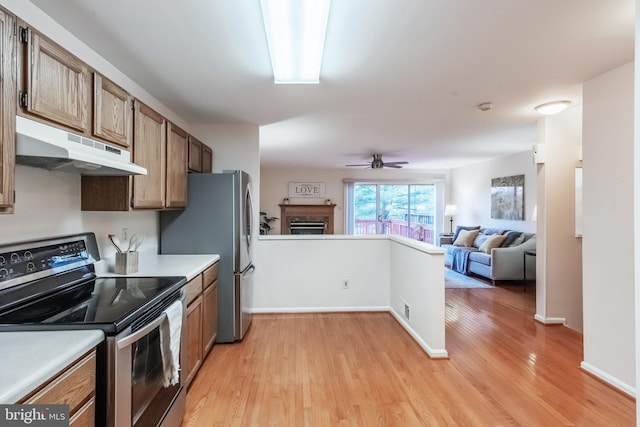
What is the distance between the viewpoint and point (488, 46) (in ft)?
6.75

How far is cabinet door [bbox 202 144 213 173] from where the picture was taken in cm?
356

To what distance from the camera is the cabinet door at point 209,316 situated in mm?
2637

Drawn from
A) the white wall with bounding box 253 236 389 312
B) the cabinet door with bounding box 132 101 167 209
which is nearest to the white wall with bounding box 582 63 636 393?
the white wall with bounding box 253 236 389 312

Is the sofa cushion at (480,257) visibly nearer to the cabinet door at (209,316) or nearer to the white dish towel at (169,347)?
the cabinet door at (209,316)

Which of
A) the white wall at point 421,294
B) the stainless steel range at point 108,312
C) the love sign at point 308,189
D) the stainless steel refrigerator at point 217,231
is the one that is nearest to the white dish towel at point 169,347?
the stainless steel range at point 108,312

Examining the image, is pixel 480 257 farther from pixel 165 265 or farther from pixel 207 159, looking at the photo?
pixel 165 265

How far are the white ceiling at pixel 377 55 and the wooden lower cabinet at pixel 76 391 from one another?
1641 mm

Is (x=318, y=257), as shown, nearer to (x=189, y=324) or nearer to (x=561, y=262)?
(x=189, y=324)

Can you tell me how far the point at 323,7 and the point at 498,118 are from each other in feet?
9.49

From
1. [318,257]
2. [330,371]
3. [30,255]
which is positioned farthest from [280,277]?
[30,255]

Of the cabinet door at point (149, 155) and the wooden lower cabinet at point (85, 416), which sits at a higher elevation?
the cabinet door at point (149, 155)

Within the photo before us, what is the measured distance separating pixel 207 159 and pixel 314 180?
502 cm

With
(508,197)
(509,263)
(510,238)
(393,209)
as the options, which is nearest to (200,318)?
(509,263)

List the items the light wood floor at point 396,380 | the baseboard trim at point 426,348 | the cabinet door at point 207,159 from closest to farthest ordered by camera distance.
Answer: the light wood floor at point 396,380 → the baseboard trim at point 426,348 → the cabinet door at point 207,159
